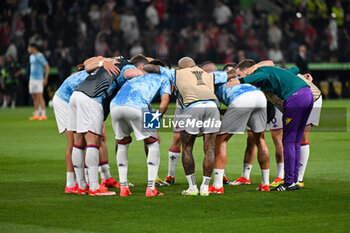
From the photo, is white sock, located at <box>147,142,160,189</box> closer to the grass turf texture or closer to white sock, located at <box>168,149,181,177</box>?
the grass turf texture

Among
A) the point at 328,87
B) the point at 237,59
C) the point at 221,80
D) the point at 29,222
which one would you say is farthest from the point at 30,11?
the point at 29,222

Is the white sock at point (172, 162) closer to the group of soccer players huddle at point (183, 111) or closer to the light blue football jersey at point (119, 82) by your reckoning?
the group of soccer players huddle at point (183, 111)

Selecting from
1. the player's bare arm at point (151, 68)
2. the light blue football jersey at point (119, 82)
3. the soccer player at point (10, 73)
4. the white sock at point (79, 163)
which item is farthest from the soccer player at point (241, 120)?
the soccer player at point (10, 73)

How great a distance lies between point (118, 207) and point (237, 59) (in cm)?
2412

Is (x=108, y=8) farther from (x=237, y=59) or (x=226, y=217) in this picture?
(x=226, y=217)

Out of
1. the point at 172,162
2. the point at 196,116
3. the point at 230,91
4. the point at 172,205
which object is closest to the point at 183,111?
the point at 196,116

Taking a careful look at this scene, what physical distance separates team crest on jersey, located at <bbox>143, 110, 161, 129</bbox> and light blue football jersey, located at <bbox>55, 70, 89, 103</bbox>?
1533mm

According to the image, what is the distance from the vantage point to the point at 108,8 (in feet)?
109

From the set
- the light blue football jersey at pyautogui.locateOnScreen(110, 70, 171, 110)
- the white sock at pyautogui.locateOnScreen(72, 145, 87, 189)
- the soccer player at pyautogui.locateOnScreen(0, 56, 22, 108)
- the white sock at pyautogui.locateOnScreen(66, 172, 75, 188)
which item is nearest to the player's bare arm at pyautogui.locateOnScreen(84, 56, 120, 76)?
the light blue football jersey at pyautogui.locateOnScreen(110, 70, 171, 110)

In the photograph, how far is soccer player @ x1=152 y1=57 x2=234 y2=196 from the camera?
10969 mm

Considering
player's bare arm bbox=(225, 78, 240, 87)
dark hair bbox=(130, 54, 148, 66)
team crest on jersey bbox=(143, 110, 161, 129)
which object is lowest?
team crest on jersey bbox=(143, 110, 161, 129)

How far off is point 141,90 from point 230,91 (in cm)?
149

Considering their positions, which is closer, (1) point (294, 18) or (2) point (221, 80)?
(2) point (221, 80)

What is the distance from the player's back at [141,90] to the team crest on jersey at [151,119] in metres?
0.16
